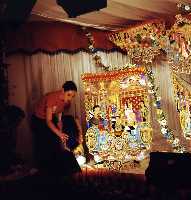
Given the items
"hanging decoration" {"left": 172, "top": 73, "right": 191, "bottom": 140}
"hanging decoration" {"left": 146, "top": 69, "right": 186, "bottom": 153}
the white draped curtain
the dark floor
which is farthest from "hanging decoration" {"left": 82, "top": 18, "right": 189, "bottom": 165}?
the dark floor

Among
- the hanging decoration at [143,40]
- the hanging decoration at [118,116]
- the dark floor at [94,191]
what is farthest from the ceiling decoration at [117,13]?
the dark floor at [94,191]

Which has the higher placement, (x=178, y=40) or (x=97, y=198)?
(x=178, y=40)

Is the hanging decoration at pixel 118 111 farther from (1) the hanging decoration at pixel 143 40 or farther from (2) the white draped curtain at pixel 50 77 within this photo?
(2) the white draped curtain at pixel 50 77

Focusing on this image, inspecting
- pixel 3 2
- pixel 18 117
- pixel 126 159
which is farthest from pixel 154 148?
pixel 3 2

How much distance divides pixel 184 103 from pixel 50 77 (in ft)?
7.01

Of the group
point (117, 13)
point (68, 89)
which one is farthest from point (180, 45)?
point (68, 89)

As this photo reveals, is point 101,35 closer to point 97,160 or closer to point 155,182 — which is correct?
point 97,160

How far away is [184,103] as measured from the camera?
590 cm

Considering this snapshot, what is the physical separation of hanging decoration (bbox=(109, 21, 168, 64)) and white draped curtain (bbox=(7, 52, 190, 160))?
0.50m

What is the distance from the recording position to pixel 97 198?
2893 millimetres

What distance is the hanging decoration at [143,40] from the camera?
5980 millimetres

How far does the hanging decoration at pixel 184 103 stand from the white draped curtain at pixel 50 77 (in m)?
0.85

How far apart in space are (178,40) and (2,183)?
3.24 meters

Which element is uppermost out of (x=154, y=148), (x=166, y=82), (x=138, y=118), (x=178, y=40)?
(x=178, y=40)
